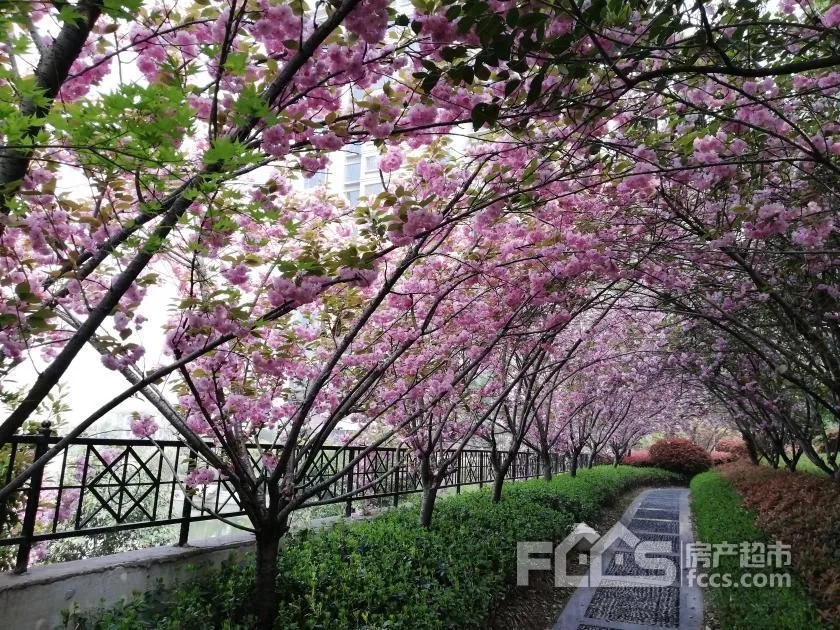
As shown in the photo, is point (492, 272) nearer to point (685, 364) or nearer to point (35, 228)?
point (35, 228)

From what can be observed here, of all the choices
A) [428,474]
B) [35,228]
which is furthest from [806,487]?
[35,228]

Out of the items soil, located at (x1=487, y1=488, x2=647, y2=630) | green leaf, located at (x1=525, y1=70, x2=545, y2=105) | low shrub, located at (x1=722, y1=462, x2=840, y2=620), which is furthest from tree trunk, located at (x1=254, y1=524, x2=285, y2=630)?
low shrub, located at (x1=722, y1=462, x2=840, y2=620)

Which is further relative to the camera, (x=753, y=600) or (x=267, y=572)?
(x=753, y=600)

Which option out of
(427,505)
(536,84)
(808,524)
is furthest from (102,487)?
(808,524)

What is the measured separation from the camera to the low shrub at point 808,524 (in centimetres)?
498

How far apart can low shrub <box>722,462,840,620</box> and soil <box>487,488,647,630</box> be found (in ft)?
8.26

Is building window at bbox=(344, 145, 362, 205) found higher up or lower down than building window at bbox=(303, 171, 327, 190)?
higher up

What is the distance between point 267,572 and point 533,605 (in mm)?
3617

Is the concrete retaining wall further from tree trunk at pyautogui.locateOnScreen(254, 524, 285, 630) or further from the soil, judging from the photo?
the soil

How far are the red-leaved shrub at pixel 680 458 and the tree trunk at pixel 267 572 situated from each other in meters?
28.9

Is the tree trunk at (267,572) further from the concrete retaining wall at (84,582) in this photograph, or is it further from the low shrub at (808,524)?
the low shrub at (808,524)

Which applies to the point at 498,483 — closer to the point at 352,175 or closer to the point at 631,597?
the point at 631,597

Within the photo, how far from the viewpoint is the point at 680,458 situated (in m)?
27.5

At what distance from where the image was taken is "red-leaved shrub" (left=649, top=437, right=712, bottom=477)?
27391 mm
